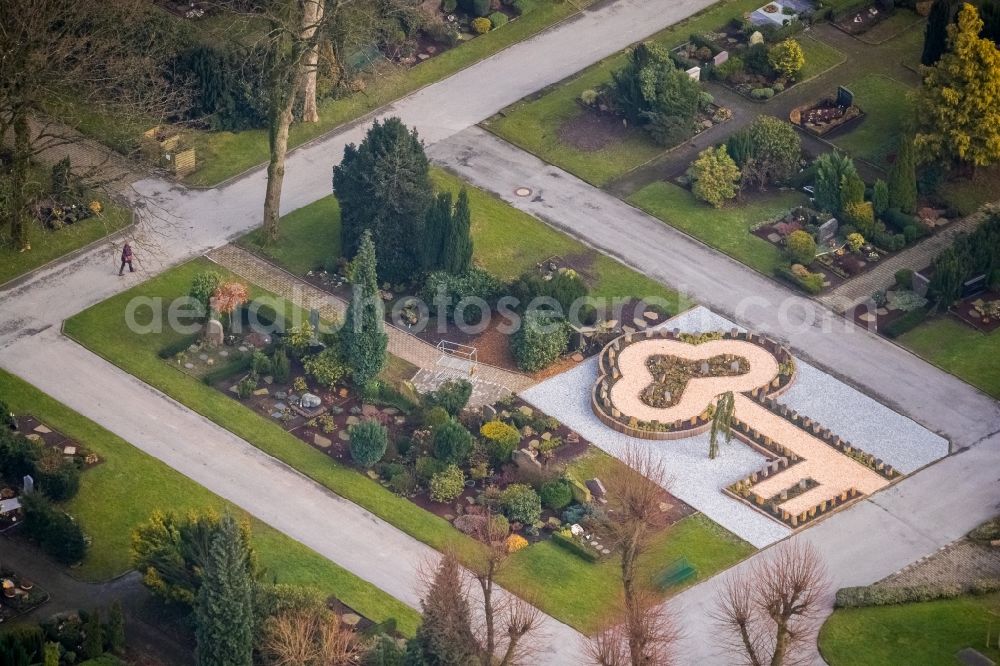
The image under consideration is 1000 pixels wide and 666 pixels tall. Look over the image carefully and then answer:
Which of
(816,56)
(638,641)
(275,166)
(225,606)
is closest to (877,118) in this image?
(816,56)

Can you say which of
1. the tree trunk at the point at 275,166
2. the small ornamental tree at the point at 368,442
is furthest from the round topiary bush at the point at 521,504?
the tree trunk at the point at 275,166

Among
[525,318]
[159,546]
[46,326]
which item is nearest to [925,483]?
[525,318]

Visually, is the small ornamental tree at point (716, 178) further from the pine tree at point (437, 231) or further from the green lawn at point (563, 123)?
the pine tree at point (437, 231)

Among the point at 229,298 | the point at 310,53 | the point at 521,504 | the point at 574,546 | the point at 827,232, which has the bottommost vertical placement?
→ the point at 229,298

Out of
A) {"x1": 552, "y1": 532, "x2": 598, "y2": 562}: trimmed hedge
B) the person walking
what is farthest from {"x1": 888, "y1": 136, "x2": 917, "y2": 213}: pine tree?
the person walking

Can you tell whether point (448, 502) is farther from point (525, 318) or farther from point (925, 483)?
point (925, 483)

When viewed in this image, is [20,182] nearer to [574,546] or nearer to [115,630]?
[115,630]
